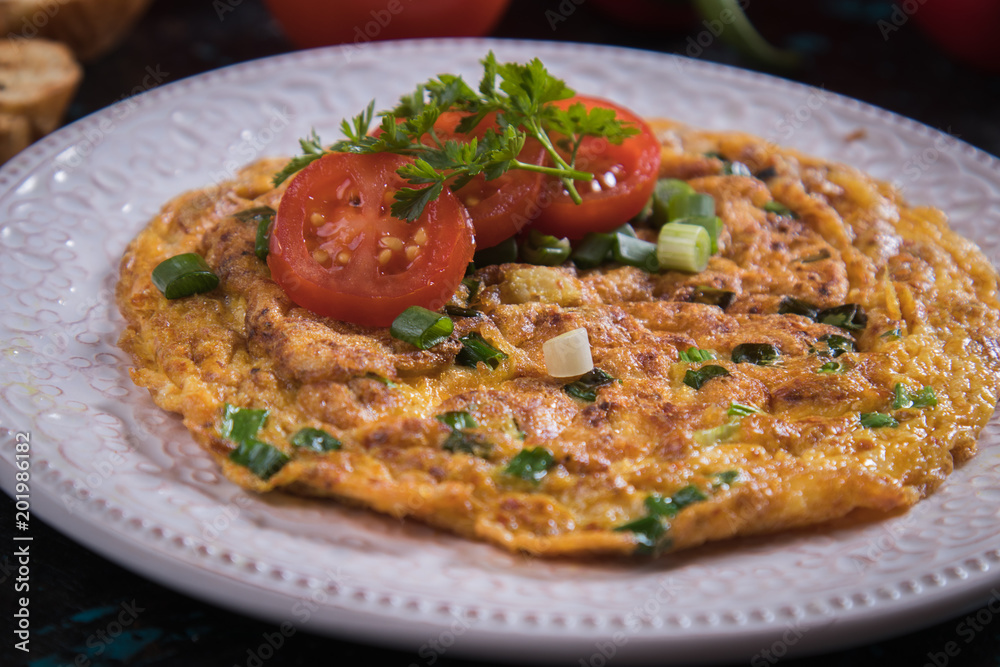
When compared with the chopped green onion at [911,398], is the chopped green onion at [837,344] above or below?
below

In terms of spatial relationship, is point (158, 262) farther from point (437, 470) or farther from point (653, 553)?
point (653, 553)

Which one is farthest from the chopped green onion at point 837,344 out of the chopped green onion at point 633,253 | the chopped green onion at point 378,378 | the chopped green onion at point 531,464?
the chopped green onion at point 378,378

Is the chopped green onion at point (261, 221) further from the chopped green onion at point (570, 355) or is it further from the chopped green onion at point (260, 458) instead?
the chopped green onion at point (570, 355)

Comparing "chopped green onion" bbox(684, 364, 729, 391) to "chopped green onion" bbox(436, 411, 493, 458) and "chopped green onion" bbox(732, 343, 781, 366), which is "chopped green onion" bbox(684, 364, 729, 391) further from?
"chopped green onion" bbox(436, 411, 493, 458)

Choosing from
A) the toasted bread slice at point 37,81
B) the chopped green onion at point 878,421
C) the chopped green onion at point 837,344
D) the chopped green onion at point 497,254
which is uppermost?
the chopped green onion at point 837,344

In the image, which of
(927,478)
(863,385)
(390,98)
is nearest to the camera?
(927,478)

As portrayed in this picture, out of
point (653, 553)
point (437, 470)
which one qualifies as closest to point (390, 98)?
point (437, 470)

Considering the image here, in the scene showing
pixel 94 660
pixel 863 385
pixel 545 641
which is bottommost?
pixel 94 660

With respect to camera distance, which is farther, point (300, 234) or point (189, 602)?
point (300, 234)

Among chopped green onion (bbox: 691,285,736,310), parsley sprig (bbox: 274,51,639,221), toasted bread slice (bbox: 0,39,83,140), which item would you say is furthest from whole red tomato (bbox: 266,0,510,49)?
chopped green onion (bbox: 691,285,736,310)
